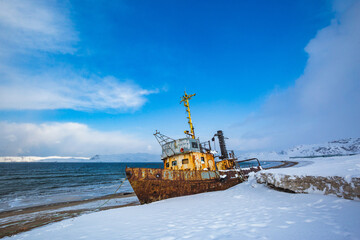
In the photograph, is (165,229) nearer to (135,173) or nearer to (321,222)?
(321,222)

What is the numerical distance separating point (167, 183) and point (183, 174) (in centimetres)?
126

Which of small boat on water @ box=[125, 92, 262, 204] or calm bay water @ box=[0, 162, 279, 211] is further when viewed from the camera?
calm bay water @ box=[0, 162, 279, 211]

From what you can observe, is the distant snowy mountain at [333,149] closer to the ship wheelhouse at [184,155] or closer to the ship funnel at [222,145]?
the ship funnel at [222,145]

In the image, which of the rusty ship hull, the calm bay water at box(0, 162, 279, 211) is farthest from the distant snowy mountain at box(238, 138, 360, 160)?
the rusty ship hull

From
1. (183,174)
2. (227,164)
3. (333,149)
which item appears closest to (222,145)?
(227,164)

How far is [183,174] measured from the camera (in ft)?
34.0

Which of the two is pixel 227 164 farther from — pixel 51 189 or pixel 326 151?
pixel 326 151

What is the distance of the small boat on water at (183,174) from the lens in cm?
921

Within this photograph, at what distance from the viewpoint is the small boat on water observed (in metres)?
9.21

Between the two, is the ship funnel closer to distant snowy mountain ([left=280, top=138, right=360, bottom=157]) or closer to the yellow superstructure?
the yellow superstructure

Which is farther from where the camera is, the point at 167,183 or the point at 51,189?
the point at 51,189

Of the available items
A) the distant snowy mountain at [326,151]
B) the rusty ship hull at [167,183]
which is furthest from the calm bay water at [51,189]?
the distant snowy mountain at [326,151]

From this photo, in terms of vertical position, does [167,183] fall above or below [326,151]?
above

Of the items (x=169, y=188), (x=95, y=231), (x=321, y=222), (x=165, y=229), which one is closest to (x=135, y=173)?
(x=169, y=188)
